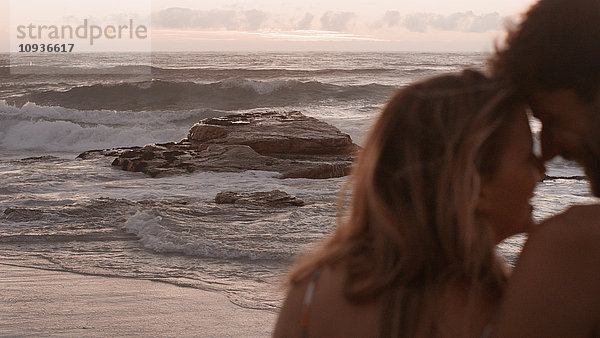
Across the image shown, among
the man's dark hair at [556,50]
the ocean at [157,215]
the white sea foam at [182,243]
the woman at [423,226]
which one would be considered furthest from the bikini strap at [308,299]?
the white sea foam at [182,243]

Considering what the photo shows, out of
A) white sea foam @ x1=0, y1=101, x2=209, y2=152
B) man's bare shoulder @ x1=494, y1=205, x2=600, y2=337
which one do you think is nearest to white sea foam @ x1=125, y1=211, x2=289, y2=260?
man's bare shoulder @ x1=494, y1=205, x2=600, y2=337

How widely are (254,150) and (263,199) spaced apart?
3.86 meters

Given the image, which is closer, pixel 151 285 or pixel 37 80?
pixel 151 285

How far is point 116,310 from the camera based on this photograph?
15.0 ft

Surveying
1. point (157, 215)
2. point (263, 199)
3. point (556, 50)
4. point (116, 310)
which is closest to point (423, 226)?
point (556, 50)

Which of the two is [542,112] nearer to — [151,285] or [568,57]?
[568,57]

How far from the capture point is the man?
41.0 inches

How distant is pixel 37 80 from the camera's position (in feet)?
119

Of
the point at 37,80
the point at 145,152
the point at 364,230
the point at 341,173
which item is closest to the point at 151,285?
the point at 364,230

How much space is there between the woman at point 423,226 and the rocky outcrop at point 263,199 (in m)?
6.96

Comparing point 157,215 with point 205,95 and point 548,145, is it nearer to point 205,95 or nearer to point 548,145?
point 548,145

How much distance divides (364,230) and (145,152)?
36.5 feet

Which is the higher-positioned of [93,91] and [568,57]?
[568,57]

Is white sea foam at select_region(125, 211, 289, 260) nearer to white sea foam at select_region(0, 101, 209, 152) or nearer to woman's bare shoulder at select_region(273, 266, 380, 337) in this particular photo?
woman's bare shoulder at select_region(273, 266, 380, 337)
